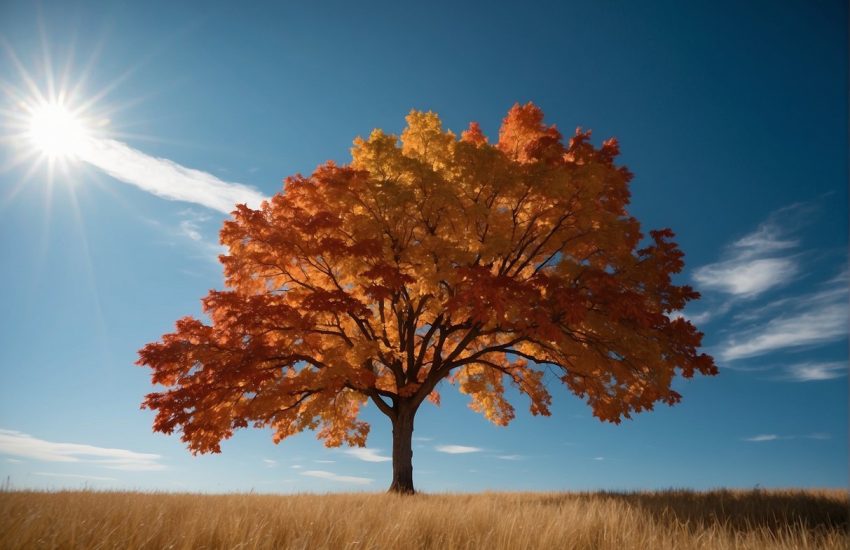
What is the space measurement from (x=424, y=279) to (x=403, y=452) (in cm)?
699

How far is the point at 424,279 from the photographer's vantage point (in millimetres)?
14758

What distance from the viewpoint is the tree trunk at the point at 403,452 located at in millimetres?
17516

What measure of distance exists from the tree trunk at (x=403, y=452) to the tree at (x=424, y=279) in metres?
0.06

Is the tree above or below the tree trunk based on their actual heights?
above

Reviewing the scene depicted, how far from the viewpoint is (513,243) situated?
16.6m

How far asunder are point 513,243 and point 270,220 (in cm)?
796

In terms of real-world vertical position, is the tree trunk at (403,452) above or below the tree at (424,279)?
below

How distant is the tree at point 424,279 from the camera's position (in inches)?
584

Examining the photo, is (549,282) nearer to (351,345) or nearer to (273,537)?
(351,345)

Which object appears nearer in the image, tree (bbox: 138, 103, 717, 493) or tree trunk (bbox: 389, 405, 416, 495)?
tree (bbox: 138, 103, 717, 493)

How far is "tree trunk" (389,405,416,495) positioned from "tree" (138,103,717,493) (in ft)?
0.18

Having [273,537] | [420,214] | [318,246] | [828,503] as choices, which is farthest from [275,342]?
[828,503]

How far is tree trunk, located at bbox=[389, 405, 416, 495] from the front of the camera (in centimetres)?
1752

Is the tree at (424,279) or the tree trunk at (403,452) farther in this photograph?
the tree trunk at (403,452)
